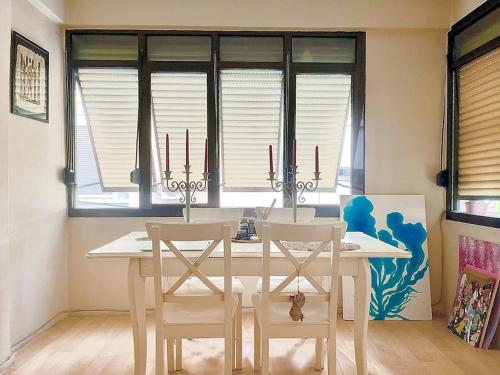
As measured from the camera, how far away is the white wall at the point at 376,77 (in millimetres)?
3723

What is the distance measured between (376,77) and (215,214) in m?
1.92

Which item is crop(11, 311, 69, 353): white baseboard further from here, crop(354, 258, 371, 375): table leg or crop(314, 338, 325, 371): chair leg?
crop(354, 258, 371, 375): table leg

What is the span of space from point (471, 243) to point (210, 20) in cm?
273

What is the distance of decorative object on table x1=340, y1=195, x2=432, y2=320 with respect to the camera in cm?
368

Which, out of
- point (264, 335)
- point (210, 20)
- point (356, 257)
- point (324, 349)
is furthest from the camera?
point (210, 20)

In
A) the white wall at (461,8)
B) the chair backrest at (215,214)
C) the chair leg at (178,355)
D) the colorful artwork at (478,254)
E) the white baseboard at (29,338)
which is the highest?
the white wall at (461,8)

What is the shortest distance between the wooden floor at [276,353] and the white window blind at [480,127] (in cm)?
113

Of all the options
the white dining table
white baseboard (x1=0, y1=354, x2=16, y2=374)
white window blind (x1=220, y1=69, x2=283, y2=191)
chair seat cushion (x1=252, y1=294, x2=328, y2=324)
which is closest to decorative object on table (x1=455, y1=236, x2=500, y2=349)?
the white dining table

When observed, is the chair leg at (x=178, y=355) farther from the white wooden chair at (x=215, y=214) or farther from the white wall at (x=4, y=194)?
the white wall at (x=4, y=194)

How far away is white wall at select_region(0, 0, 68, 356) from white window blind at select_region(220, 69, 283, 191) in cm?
138

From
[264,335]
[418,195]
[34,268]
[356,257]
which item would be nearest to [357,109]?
[418,195]

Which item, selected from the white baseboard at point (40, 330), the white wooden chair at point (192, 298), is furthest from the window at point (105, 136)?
the white wooden chair at point (192, 298)

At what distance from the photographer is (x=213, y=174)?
3848 mm

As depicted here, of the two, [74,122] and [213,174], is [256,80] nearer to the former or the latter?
[213,174]
